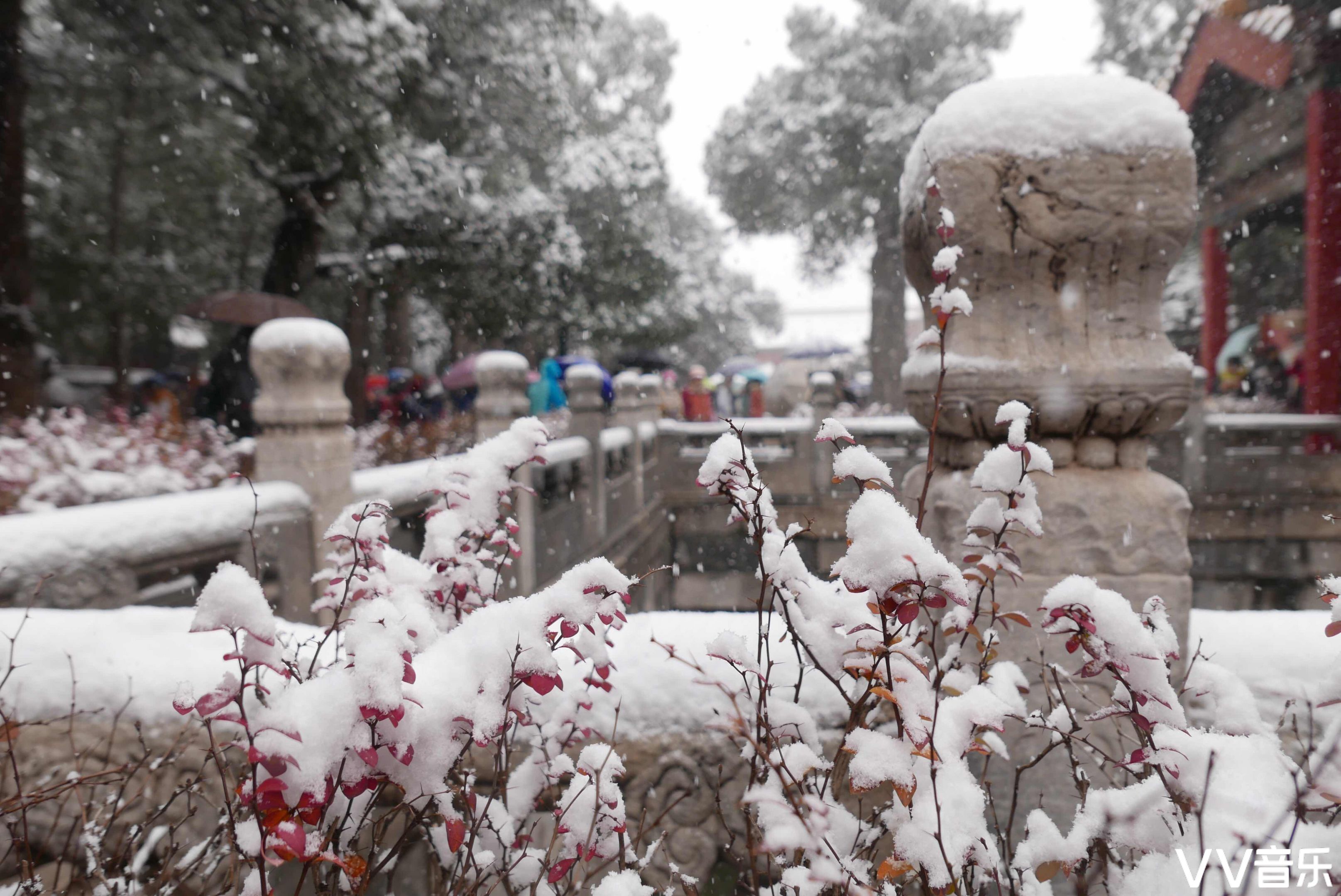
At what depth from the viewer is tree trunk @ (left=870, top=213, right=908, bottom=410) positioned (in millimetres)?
18547

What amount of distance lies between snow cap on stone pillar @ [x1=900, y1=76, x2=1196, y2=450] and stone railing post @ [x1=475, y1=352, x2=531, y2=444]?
3598mm

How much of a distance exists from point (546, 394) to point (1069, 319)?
295 inches

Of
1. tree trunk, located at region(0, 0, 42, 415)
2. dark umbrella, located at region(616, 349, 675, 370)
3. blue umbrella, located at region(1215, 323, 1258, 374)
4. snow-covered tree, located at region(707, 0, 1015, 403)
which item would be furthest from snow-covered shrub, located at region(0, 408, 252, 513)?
blue umbrella, located at region(1215, 323, 1258, 374)

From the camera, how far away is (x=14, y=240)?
7258mm

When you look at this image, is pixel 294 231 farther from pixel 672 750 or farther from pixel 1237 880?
pixel 1237 880

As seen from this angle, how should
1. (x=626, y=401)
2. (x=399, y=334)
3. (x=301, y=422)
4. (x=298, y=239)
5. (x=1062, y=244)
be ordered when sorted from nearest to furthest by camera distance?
(x=1062, y=244) → (x=301, y=422) → (x=626, y=401) → (x=298, y=239) → (x=399, y=334)

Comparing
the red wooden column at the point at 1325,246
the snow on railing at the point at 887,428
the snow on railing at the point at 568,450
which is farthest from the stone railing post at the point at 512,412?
the red wooden column at the point at 1325,246

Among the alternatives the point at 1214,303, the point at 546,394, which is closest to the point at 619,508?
the point at 546,394

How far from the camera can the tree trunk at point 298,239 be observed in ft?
34.3

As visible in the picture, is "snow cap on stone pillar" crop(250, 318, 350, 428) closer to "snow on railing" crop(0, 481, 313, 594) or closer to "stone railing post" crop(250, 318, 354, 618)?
"stone railing post" crop(250, 318, 354, 618)

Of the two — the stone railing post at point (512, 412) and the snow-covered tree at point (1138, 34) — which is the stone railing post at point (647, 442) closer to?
the stone railing post at point (512, 412)

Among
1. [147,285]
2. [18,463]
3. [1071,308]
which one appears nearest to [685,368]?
[147,285]

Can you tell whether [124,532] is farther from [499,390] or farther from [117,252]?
[117,252]

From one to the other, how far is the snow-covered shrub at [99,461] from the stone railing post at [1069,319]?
158 inches
